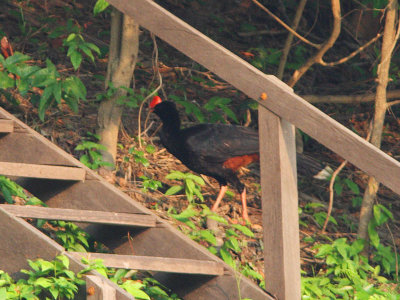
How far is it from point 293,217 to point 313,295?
161cm

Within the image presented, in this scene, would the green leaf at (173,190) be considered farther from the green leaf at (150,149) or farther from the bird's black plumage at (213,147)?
the green leaf at (150,149)

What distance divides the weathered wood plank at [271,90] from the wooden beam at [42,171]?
1.03 meters

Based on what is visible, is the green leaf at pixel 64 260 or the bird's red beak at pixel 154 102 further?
the bird's red beak at pixel 154 102

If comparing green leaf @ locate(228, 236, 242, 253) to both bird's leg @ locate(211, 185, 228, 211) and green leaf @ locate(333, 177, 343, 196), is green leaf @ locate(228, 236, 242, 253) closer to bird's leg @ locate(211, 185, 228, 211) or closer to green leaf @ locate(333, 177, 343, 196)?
bird's leg @ locate(211, 185, 228, 211)

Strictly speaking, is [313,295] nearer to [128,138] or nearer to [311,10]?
[128,138]

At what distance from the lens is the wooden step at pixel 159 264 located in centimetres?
392

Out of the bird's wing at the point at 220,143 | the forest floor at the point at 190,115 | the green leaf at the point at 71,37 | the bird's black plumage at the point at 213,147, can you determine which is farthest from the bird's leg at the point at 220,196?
the green leaf at the point at 71,37

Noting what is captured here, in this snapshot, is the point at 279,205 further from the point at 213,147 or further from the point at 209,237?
the point at 213,147

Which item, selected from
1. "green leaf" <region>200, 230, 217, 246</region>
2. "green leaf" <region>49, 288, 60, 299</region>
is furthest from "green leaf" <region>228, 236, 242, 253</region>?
"green leaf" <region>49, 288, 60, 299</region>

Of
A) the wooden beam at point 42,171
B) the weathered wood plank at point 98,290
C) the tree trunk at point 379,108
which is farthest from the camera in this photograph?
the tree trunk at point 379,108

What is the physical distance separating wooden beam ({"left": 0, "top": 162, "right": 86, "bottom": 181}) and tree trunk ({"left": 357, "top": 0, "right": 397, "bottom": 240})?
9.21ft

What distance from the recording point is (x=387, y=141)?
340 inches

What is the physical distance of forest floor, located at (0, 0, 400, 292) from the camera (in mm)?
6699

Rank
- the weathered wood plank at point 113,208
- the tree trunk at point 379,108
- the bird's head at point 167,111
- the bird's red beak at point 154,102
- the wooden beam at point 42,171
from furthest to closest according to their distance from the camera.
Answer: the bird's red beak at point 154,102
the bird's head at point 167,111
the tree trunk at point 379,108
the weathered wood plank at point 113,208
the wooden beam at point 42,171
